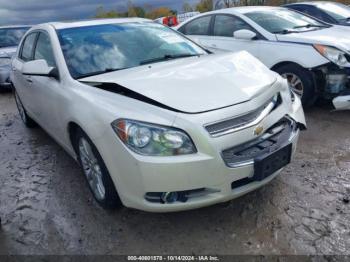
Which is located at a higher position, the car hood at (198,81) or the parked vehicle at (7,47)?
the car hood at (198,81)

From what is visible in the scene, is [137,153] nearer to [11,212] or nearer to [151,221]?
[151,221]

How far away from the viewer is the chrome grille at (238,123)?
7.18 feet

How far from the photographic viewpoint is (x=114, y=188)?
99.1 inches

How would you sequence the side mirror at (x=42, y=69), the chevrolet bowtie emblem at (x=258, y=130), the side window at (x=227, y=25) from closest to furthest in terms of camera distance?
the chevrolet bowtie emblem at (x=258, y=130) < the side mirror at (x=42, y=69) < the side window at (x=227, y=25)

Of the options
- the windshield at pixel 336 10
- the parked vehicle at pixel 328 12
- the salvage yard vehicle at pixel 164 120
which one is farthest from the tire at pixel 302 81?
the windshield at pixel 336 10

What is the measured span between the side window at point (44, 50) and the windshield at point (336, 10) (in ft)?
17.6

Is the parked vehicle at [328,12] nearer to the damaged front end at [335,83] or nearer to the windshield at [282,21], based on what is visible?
the windshield at [282,21]

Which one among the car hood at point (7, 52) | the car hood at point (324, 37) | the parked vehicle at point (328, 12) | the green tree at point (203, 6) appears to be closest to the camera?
the car hood at point (324, 37)

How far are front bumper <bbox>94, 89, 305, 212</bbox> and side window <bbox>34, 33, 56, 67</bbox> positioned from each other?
4.71ft

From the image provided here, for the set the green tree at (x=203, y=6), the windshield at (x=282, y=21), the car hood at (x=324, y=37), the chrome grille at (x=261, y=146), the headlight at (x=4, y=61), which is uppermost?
the windshield at (x=282, y=21)

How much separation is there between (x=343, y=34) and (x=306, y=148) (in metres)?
2.21

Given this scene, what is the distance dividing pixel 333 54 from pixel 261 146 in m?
2.64

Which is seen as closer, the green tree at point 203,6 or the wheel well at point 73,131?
the wheel well at point 73,131

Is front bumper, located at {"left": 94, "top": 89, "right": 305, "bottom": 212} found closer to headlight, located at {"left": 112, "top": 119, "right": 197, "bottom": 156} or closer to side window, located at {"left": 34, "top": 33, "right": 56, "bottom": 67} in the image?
headlight, located at {"left": 112, "top": 119, "right": 197, "bottom": 156}
